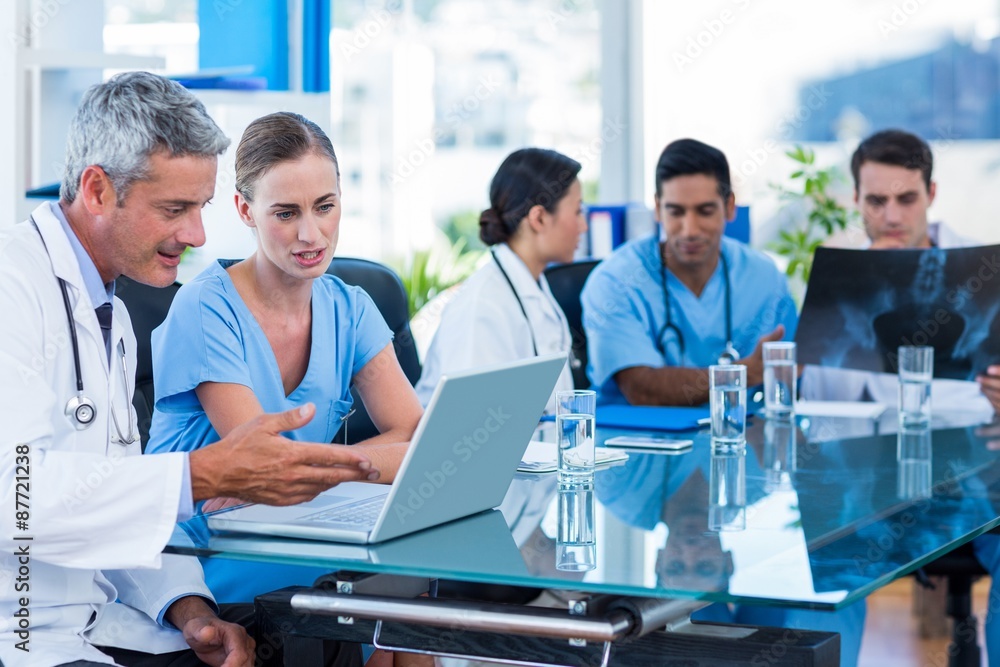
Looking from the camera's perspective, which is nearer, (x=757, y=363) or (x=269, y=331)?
(x=269, y=331)

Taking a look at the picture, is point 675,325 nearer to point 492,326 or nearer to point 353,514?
point 492,326

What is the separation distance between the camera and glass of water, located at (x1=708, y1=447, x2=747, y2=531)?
5.12 feet

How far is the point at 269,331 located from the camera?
1908 mm

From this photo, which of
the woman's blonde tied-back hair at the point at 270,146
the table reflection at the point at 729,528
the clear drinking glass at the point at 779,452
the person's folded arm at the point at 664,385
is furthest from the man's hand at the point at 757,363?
the woman's blonde tied-back hair at the point at 270,146

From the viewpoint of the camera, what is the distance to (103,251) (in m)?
1.61

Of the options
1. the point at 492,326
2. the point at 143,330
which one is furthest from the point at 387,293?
the point at 143,330

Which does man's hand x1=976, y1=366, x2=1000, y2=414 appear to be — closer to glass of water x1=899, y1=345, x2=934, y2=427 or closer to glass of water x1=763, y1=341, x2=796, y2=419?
glass of water x1=899, y1=345, x2=934, y2=427

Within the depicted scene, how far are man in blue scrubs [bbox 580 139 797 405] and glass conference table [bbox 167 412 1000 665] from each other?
42.7 inches

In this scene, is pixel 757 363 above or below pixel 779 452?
above

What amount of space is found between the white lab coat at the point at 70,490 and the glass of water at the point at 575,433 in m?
0.54

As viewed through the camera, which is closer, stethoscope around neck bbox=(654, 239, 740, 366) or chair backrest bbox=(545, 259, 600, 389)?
stethoscope around neck bbox=(654, 239, 740, 366)

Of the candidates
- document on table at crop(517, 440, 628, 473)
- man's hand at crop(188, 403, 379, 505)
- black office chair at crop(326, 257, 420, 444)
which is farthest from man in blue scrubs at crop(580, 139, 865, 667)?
man's hand at crop(188, 403, 379, 505)

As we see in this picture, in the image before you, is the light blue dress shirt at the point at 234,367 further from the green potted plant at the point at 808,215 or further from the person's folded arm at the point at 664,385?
the green potted plant at the point at 808,215

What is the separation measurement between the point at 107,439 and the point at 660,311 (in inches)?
66.7
